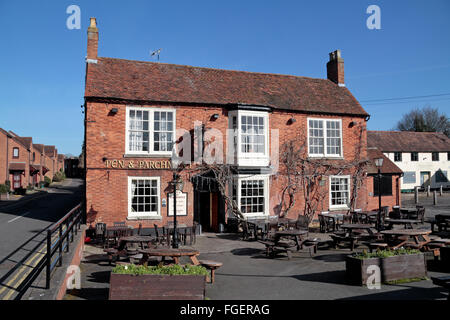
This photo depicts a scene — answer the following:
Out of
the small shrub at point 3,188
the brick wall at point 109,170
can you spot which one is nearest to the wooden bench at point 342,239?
the brick wall at point 109,170

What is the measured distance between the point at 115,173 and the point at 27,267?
6.33 metres

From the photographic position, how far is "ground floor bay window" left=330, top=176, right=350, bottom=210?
739 inches

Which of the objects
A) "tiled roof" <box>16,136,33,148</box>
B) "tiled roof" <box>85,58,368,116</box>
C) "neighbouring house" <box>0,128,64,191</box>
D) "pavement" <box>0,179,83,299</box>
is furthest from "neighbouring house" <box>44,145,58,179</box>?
"tiled roof" <box>85,58,368,116</box>

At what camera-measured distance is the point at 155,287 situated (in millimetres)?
6457

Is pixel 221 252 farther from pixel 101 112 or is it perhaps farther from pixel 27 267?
pixel 101 112

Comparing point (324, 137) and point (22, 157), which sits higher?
point (22, 157)

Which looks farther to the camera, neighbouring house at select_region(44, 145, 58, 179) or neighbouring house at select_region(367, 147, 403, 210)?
neighbouring house at select_region(44, 145, 58, 179)

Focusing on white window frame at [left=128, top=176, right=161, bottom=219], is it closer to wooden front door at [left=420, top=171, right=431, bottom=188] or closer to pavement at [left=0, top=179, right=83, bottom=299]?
pavement at [left=0, top=179, right=83, bottom=299]

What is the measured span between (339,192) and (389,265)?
11127 mm

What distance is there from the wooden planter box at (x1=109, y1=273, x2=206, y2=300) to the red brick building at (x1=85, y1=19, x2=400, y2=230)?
8.80 m

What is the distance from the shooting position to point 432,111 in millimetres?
64688

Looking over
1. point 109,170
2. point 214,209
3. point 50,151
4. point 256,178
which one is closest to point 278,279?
point 256,178

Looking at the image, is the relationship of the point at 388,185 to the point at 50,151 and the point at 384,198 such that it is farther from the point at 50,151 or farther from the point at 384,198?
the point at 50,151
